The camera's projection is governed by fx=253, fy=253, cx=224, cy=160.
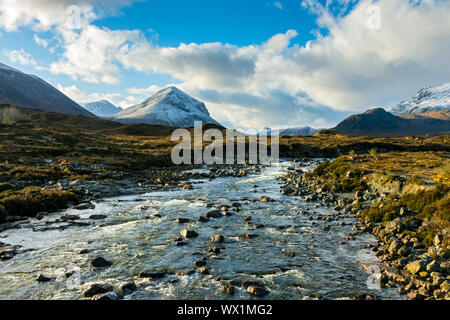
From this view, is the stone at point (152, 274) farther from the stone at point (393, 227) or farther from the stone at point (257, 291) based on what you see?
the stone at point (393, 227)

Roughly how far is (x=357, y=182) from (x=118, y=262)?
954 inches

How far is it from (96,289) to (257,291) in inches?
242

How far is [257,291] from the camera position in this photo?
31.9ft

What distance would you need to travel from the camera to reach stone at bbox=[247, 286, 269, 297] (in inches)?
380

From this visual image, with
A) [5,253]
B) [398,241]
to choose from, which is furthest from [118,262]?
[398,241]

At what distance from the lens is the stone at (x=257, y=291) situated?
9664 millimetres

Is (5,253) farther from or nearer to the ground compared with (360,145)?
nearer to the ground

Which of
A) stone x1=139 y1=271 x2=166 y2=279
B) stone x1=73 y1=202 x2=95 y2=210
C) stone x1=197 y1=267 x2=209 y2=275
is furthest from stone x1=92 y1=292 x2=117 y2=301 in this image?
stone x1=73 y1=202 x2=95 y2=210

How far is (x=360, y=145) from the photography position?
90.9 metres

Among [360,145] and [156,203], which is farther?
[360,145]

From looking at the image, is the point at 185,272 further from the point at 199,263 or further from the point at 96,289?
the point at 96,289

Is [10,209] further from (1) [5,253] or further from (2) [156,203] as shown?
(2) [156,203]

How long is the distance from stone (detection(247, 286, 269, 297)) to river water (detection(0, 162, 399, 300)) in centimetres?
21
